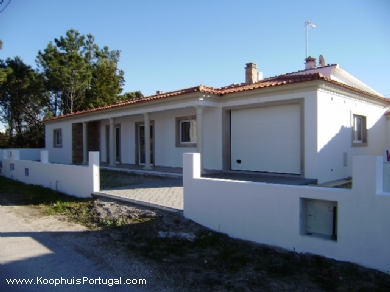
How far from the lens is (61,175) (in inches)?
433

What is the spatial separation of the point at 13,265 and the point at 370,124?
1275cm

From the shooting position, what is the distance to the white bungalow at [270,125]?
32.0 ft

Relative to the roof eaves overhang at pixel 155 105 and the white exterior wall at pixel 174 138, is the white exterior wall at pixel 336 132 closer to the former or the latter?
the white exterior wall at pixel 174 138

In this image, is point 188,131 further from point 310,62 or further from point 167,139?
point 310,62

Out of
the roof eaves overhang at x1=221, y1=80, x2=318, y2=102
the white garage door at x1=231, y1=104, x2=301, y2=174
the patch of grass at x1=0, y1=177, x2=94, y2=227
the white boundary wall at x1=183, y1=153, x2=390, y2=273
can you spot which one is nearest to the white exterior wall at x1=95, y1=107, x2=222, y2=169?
the white garage door at x1=231, y1=104, x2=301, y2=174

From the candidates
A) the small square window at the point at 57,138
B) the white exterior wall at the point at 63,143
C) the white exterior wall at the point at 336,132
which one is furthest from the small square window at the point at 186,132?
the small square window at the point at 57,138

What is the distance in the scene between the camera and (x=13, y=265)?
4.49 meters

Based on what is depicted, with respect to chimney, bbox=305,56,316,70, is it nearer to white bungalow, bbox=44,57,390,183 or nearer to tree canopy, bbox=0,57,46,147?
white bungalow, bbox=44,57,390,183

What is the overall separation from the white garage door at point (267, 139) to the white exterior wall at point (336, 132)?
75 centimetres

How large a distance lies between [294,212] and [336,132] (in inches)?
258

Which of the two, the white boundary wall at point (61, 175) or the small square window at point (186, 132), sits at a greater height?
the small square window at point (186, 132)

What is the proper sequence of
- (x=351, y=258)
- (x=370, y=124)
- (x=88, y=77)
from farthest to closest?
1. (x=88, y=77)
2. (x=370, y=124)
3. (x=351, y=258)

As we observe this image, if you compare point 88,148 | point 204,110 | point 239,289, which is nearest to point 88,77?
point 88,148

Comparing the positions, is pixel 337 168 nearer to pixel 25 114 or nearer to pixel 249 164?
pixel 249 164
